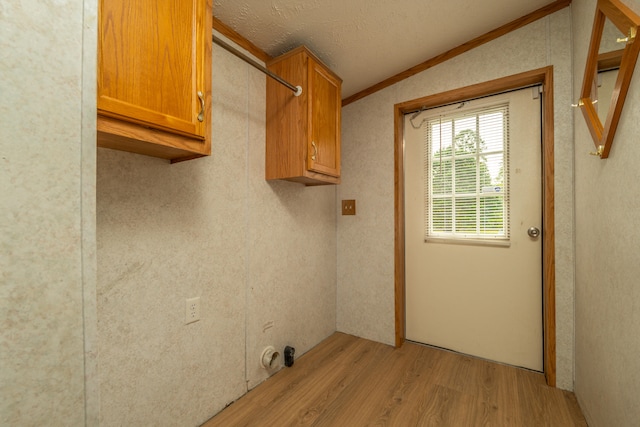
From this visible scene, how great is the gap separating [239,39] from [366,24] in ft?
2.43

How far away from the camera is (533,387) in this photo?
5.46ft

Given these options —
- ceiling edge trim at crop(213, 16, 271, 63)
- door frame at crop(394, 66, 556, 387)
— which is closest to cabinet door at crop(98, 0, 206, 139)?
ceiling edge trim at crop(213, 16, 271, 63)

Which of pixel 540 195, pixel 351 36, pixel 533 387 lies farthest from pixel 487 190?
pixel 351 36

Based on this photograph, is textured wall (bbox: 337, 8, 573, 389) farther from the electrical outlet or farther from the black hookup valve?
the electrical outlet

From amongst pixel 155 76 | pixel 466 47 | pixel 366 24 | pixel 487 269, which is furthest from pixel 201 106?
pixel 487 269

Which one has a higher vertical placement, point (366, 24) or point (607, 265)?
point (366, 24)

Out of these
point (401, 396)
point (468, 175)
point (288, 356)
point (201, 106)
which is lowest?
point (401, 396)

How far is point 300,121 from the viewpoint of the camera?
1609 mm

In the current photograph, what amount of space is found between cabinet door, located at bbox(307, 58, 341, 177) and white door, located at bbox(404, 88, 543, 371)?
0.72 metres

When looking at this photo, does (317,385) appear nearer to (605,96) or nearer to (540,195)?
(540,195)

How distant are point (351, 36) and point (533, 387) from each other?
240 centimetres

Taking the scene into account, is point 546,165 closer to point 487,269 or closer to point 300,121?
point 487,269

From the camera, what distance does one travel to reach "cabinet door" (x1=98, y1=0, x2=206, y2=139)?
0.82 m

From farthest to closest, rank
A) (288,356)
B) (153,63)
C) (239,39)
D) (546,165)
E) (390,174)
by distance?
(390,174) < (288,356) < (546,165) < (239,39) < (153,63)
